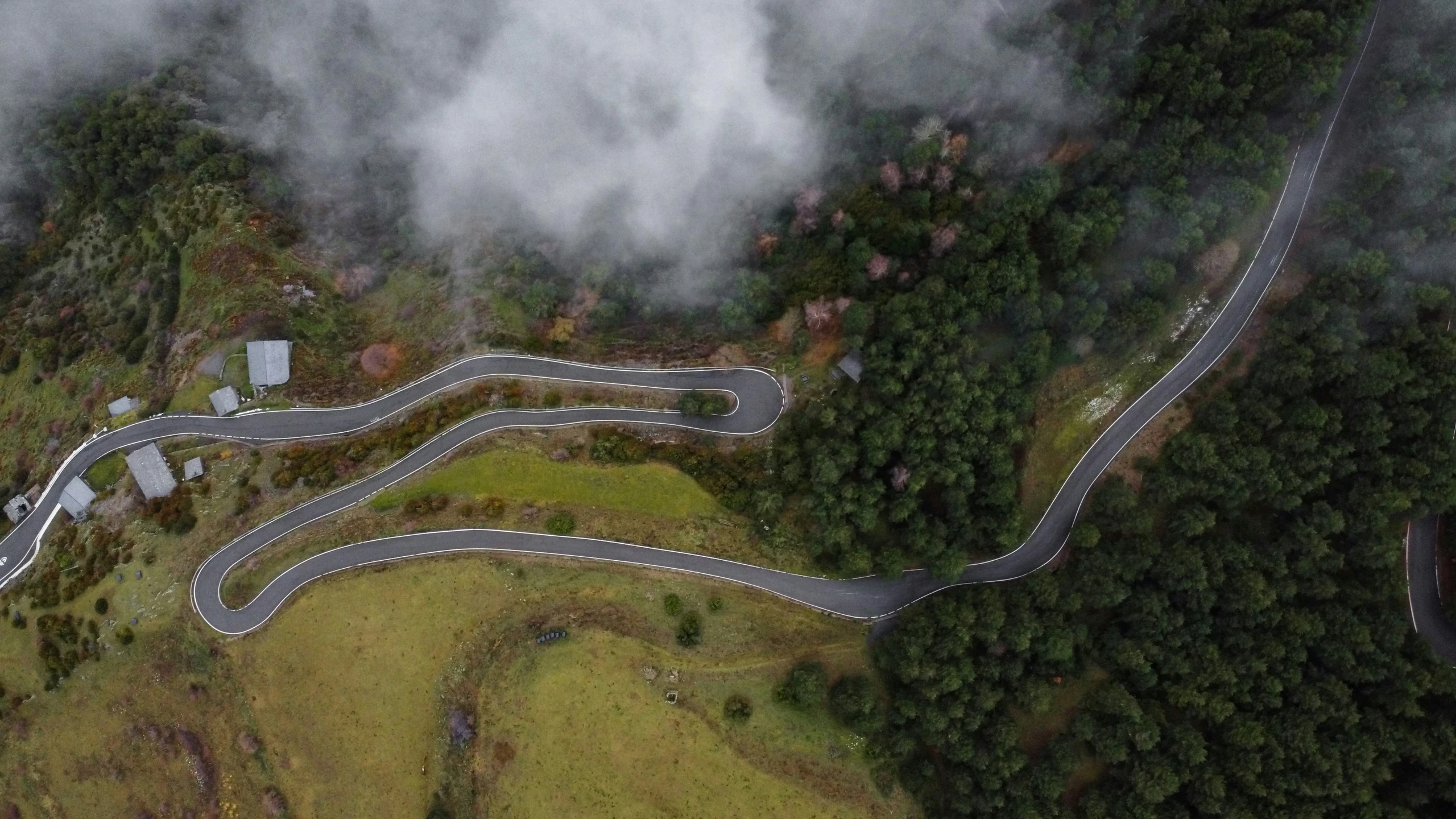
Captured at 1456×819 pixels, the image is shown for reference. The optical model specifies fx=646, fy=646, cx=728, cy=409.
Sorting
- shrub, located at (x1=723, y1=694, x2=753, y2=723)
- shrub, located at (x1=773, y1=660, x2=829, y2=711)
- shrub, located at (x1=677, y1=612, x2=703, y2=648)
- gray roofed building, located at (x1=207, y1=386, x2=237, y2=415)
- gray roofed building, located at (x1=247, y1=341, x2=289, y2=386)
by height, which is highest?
gray roofed building, located at (x1=247, y1=341, x2=289, y2=386)

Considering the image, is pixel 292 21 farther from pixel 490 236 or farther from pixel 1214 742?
pixel 1214 742

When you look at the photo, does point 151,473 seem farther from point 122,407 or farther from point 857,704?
point 857,704

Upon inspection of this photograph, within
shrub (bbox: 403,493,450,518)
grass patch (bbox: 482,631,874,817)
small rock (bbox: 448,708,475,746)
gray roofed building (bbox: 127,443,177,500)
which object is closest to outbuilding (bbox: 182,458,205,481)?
gray roofed building (bbox: 127,443,177,500)

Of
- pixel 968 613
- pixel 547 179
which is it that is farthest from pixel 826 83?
pixel 968 613

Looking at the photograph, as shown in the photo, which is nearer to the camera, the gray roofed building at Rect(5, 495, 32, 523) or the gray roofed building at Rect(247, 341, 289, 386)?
the gray roofed building at Rect(247, 341, 289, 386)

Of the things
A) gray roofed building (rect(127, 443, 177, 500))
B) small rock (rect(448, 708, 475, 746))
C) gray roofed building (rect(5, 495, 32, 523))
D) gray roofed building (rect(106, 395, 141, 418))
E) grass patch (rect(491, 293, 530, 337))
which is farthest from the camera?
grass patch (rect(491, 293, 530, 337))

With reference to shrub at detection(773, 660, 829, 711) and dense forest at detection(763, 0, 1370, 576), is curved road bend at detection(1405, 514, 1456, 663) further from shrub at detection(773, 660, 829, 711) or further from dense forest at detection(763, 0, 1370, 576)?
shrub at detection(773, 660, 829, 711)
